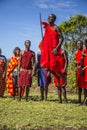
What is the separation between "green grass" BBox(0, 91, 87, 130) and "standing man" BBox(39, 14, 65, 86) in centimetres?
110

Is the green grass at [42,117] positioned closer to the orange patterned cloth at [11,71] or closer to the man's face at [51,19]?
the man's face at [51,19]

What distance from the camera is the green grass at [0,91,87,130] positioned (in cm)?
823

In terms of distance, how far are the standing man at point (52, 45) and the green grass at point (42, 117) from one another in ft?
3.61

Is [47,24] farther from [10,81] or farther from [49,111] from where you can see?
[10,81]

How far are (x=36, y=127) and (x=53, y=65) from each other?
12.1 ft

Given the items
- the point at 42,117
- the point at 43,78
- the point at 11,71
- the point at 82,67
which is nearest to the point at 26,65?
the point at 43,78

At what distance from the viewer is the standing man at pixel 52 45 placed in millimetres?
11633

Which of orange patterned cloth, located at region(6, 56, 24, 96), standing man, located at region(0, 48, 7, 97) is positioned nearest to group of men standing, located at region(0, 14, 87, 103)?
orange patterned cloth, located at region(6, 56, 24, 96)

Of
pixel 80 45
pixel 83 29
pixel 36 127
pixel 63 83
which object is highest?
pixel 83 29

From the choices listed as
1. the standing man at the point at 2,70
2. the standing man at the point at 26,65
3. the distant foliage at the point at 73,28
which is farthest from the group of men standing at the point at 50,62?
the distant foliage at the point at 73,28

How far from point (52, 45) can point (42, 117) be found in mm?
3094

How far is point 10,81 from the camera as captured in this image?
15.1m

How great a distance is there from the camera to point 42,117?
9133 millimetres

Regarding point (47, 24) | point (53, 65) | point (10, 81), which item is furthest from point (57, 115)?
point (10, 81)
